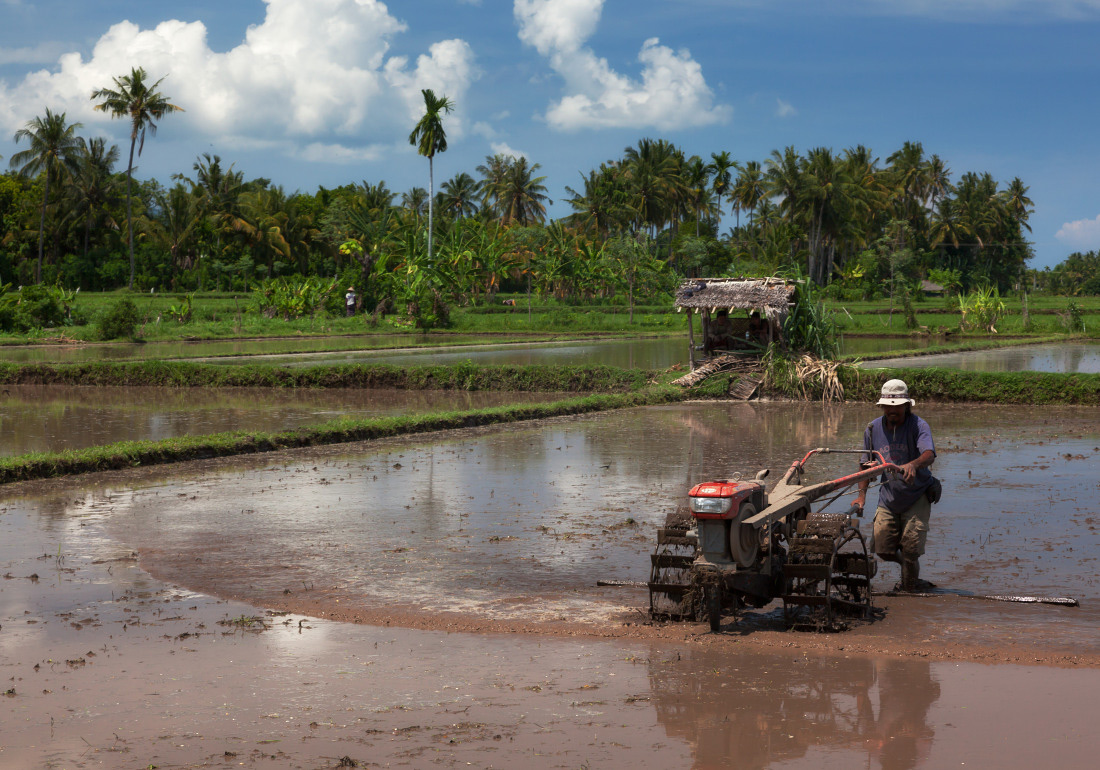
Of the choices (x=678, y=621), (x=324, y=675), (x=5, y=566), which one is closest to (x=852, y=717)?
(x=678, y=621)

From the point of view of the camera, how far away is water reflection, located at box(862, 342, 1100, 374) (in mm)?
24469

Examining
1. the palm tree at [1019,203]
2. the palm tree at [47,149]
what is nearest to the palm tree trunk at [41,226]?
the palm tree at [47,149]

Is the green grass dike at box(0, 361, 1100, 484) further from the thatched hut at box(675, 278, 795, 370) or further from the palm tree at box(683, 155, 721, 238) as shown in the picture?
the palm tree at box(683, 155, 721, 238)

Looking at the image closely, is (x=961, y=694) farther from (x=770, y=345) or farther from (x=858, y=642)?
(x=770, y=345)

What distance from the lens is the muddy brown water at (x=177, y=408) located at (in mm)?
14812

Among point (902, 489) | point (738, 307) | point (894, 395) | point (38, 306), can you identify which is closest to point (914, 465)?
point (902, 489)

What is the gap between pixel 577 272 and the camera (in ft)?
159

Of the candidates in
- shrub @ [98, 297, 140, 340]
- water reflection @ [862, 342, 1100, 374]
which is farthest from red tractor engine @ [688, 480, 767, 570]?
shrub @ [98, 297, 140, 340]

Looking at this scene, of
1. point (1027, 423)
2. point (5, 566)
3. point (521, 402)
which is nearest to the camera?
point (5, 566)

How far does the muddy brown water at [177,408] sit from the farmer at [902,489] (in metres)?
10.7

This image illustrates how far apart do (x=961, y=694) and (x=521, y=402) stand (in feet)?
47.5

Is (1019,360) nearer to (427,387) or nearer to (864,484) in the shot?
(427,387)

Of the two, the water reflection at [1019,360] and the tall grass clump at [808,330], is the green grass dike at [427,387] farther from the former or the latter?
the water reflection at [1019,360]

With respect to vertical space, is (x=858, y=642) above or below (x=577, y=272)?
below
